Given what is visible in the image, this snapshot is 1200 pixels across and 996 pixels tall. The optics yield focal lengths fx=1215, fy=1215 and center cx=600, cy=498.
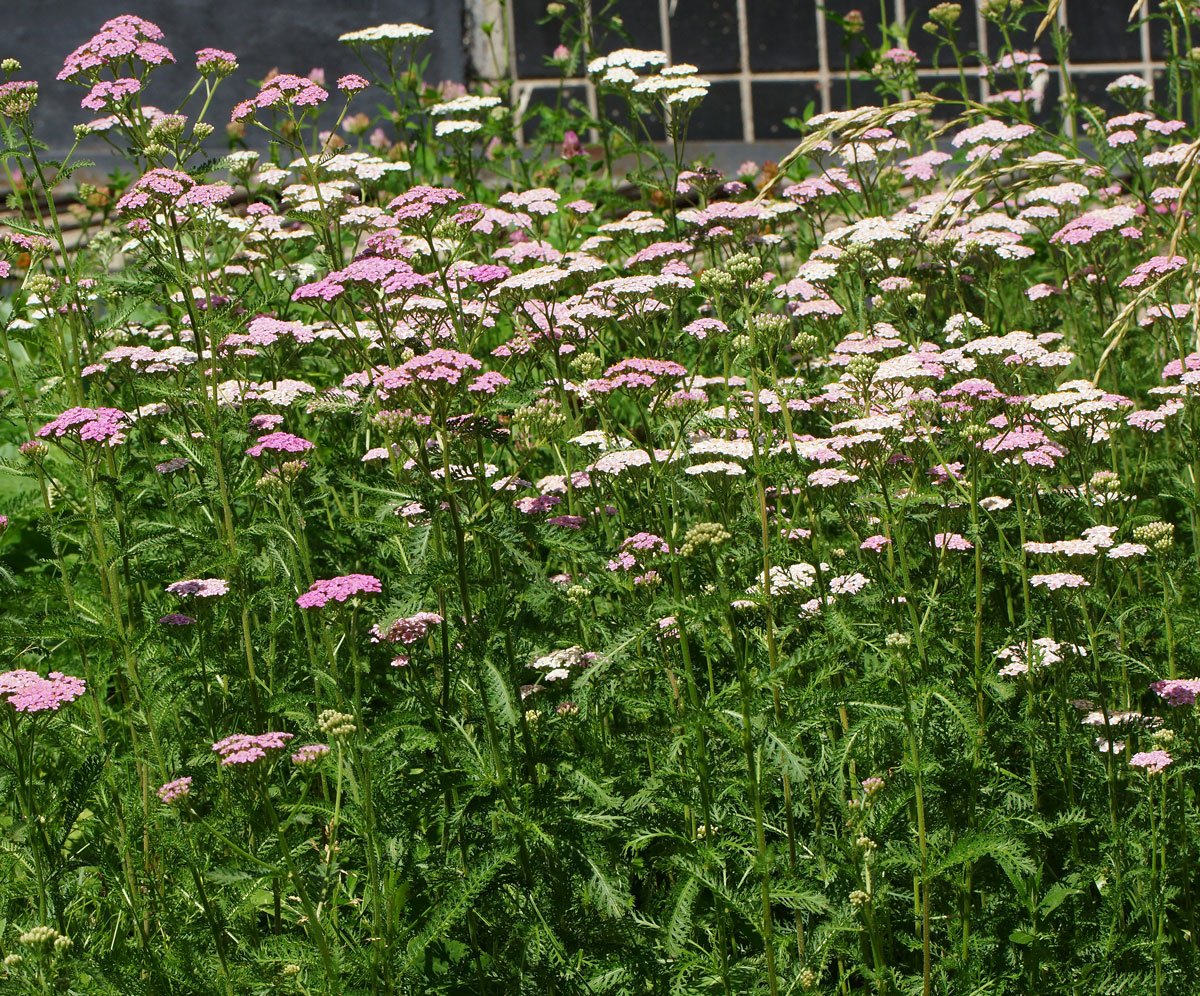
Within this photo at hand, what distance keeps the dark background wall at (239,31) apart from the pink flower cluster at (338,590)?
226 inches

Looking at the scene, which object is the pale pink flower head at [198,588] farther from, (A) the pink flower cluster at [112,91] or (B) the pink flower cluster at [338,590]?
(A) the pink flower cluster at [112,91]

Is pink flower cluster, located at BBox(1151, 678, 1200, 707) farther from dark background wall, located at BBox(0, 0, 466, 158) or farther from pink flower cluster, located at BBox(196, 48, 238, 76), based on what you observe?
dark background wall, located at BBox(0, 0, 466, 158)

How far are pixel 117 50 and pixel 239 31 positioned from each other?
176 inches

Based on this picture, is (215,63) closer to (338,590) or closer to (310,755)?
(338,590)

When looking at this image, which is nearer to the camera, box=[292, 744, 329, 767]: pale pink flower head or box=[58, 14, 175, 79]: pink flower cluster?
box=[292, 744, 329, 767]: pale pink flower head

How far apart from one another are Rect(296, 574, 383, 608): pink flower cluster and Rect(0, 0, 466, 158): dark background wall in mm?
5742

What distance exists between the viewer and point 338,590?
2.24 metres

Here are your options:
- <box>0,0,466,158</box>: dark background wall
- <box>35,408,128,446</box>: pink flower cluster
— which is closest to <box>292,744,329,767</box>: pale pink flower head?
<box>35,408,128,446</box>: pink flower cluster

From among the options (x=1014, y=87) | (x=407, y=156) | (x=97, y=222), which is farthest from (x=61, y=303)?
(x=1014, y=87)

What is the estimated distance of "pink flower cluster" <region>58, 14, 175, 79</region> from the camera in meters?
3.28

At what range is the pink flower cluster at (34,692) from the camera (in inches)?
83.8

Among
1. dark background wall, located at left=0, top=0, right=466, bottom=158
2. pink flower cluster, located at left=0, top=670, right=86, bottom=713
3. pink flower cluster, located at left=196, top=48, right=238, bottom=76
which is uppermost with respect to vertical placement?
dark background wall, located at left=0, top=0, right=466, bottom=158

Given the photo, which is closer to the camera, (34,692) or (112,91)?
(34,692)

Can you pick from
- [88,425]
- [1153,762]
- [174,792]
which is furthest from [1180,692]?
[88,425]
